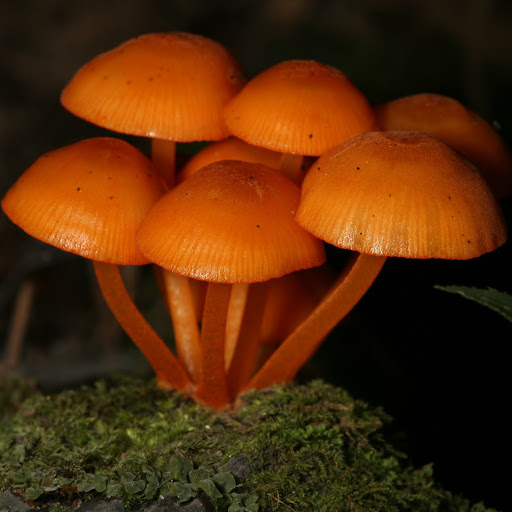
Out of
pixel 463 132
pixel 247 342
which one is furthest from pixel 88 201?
pixel 463 132

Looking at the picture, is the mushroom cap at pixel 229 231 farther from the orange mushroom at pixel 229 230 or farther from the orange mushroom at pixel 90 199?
the orange mushroom at pixel 90 199

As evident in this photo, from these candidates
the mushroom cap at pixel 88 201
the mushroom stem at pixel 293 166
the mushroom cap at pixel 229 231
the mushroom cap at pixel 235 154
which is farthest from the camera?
the mushroom cap at pixel 235 154

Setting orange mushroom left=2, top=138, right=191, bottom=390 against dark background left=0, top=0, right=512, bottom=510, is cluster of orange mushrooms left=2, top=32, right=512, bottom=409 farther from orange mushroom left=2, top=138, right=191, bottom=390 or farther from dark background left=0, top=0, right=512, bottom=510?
dark background left=0, top=0, right=512, bottom=510

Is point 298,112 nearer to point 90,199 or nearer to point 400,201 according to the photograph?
point 400,201

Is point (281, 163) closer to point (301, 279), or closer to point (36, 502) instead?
point (301, 279)

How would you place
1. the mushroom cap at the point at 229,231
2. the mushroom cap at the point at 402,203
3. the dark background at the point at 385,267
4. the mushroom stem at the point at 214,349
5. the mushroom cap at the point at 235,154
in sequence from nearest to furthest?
1. the mushroom cap at the point at 402,203
2. the mushroom cap at the point at 229,231
3. the mushroom stem at the point at 214,349
4. the mushroom cap at the point at 235,154
5. the dark background at the point at 385,267

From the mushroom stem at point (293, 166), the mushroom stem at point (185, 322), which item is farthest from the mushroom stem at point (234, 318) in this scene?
the mushroom stem at point (293, 166)
